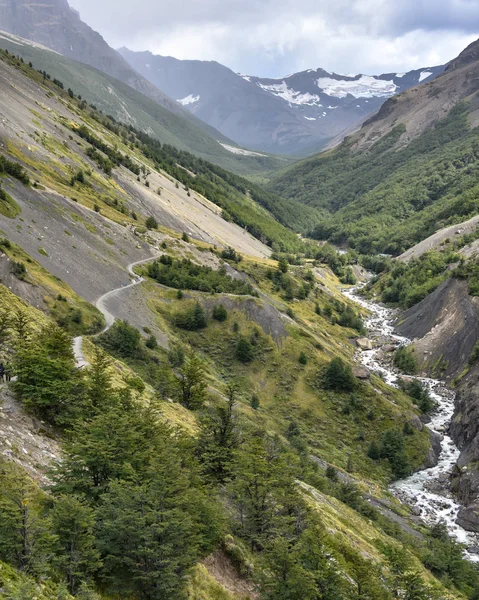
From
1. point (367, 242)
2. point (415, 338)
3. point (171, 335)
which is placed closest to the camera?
point (171, 335)

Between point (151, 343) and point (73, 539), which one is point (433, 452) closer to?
point (151, 343)

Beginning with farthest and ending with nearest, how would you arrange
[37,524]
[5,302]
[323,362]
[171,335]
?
[323,362] < [171,335] < [5,302] < [37,524]

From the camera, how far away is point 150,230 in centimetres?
9519

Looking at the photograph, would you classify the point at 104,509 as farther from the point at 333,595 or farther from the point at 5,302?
the point at 5,302

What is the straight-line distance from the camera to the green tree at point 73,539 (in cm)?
1377

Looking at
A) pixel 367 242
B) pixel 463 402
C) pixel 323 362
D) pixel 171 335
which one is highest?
pixel 367 242

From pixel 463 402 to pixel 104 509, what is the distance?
190 feet

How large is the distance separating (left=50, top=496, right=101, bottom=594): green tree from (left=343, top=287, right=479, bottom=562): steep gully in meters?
36.9

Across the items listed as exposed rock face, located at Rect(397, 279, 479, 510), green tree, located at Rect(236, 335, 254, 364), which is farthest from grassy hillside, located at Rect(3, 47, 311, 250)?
exposed rock face, located at Rect(397, 279, 479, 510)

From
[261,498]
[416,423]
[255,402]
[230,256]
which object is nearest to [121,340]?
[255,402]

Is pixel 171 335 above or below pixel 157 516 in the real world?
below

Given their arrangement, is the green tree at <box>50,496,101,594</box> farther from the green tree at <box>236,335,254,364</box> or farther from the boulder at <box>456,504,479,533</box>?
the green tree at <box>236,335,254,364</box>

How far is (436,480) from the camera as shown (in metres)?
50.5

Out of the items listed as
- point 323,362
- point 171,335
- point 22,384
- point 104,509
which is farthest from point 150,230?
point 104,509
